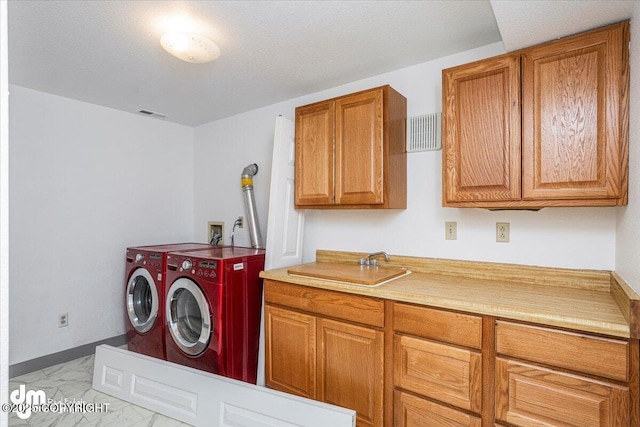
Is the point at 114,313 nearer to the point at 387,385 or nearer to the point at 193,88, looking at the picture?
the point at 193,88

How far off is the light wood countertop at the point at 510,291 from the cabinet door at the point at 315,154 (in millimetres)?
605

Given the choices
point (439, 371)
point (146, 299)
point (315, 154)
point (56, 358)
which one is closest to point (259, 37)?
point (315, 154)

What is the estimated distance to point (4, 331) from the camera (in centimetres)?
50

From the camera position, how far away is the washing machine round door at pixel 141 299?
281cm

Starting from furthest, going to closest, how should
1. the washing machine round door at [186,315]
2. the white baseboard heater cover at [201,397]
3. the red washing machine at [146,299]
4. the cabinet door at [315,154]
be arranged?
1. the red washing machine at [146,299]
2. the washing machine round door at [186,315]
3. the cabinet door at [315,154]
4. the white baseboard heater cover at [201,397]

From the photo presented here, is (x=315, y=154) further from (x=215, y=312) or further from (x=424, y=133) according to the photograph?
(x=215, y=312)

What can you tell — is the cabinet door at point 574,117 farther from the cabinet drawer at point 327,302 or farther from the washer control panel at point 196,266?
the washer control panel at point 196,266

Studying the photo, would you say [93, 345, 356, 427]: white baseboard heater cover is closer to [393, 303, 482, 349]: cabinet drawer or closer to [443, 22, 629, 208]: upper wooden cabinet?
[393, 303, 482, 349]: cabinet drawer

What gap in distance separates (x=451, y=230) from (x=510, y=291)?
0.56 metres

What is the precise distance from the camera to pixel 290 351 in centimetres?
214

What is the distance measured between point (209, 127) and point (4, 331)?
11.5 ft

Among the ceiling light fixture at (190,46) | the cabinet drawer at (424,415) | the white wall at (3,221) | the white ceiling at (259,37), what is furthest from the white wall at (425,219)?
the white wall at (3,221)

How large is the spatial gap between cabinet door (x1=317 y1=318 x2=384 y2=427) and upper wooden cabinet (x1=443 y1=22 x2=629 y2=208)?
2.96 ft

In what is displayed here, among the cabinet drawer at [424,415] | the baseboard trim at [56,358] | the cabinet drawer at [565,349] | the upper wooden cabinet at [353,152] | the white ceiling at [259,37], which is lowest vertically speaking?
the baseboard trim at [56,358]
